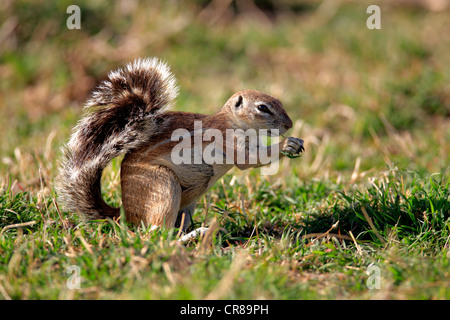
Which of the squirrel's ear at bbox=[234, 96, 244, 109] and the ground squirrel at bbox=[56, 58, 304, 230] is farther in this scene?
the squirrel's ear at bbox=[234, 96, 244, 109]

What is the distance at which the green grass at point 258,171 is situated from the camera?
3082 millimetres

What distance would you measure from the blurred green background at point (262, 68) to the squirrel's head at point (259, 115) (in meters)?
1.66

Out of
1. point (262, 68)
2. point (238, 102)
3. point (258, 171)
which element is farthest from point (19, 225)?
point (262, 68)

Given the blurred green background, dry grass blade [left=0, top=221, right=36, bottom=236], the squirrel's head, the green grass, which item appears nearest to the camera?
the green grass

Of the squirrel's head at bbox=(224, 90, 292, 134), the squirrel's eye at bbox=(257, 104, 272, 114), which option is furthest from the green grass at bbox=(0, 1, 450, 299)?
the squirrel's eye at bbox=(257, 104, 272, 114)

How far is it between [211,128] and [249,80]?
15.3 feet

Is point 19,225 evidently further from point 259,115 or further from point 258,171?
point 258,171

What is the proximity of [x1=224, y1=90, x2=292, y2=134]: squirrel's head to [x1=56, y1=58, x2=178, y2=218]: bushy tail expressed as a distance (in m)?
0.52

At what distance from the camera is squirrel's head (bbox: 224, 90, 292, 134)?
12.6 feet

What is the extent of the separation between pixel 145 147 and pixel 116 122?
10.6 inches

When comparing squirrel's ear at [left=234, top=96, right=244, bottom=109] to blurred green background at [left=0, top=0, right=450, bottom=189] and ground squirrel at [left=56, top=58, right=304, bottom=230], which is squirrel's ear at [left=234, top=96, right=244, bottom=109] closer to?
ground squirrel at [left=56, top=58, right=304, bottom=230]

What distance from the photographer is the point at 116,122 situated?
12.2 ft

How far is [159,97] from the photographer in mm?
3764
